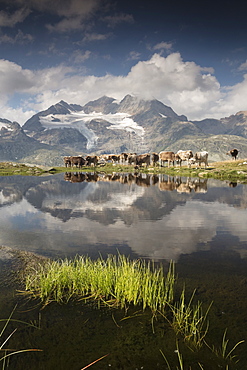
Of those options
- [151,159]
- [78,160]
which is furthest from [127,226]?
[78,160]

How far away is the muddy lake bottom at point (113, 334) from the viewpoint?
6469 mm

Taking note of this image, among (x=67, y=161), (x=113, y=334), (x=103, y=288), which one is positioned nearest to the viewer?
(x=113, y=334)

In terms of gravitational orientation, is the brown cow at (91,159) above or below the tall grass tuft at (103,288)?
above

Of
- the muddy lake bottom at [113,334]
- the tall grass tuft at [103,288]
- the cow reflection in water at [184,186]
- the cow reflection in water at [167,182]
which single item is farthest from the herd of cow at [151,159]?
the muddy lake bottom at [113,334]

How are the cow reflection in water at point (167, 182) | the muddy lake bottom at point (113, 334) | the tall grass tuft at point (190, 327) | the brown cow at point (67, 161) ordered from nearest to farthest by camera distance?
1. the muddy lake bottom at point (113, 334)
2. the tall grass tuft at point (190, 327)
3. the cow reflection in water at point (167, 182)
4. the brown cow at point (67, 161)

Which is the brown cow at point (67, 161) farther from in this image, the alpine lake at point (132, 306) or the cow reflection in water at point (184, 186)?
the alpine lake at point (132, 306)

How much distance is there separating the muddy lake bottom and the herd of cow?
81444 mm

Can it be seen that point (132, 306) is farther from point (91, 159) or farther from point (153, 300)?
point (91, 159)

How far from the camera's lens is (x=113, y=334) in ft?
24.4

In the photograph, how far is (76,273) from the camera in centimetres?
1011

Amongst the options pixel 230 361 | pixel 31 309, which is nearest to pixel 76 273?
pixel 31 309

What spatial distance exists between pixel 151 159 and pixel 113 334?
115m

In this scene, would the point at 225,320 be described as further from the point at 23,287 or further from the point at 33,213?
the point at 33,213

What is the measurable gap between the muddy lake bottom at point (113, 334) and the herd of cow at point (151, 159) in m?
81.4
